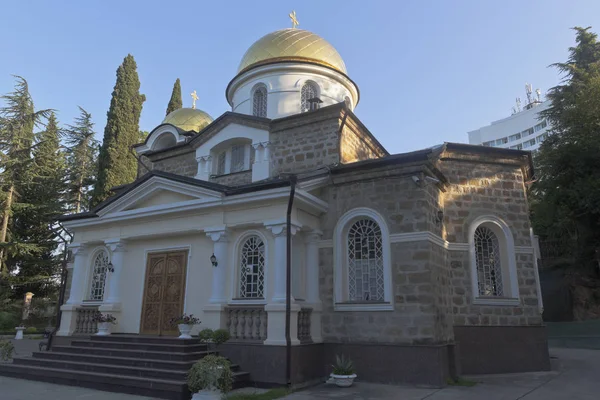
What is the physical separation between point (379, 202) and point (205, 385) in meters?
5.28

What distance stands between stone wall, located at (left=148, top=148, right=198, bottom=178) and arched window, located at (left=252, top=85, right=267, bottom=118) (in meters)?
2.72

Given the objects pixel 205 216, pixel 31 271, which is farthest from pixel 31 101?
pixel 205 216

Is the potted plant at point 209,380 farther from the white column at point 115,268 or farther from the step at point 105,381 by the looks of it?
the white column at point 115,268

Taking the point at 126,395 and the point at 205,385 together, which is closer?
the point at 205,385

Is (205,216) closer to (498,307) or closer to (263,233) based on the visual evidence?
(263,233)

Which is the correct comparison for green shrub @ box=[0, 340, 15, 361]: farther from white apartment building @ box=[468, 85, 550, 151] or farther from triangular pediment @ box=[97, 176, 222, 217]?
white apartment building @ box=[468, 85, 550, 151]

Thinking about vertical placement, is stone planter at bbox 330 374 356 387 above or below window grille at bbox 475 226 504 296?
below

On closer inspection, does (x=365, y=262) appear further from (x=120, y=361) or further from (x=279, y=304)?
(x=120, y=361)

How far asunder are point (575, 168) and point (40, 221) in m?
29.8

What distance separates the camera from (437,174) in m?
10.1

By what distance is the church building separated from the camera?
902cm

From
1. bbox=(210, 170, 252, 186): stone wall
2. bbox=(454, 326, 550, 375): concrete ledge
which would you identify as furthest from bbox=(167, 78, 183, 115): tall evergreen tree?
bbox=(454, 326, 550, 375): concrete ledge

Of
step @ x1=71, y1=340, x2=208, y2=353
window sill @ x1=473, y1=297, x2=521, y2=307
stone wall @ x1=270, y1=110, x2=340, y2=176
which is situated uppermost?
stone wall @ x1=270, y1=110, x2=340, y2=176

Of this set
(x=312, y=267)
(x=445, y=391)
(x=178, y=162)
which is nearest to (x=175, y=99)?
(x=178, y=162)
